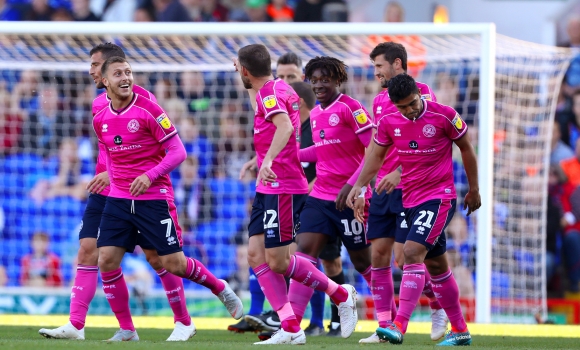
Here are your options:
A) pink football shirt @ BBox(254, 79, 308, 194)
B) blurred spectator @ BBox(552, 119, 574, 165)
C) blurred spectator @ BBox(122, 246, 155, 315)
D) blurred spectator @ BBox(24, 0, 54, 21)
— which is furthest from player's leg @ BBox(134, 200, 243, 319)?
blurred spectator @ BBox(24, 0, 54, 21)

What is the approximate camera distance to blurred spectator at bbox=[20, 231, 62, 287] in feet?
40.8

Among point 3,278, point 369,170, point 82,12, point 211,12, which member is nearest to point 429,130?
point 369,170

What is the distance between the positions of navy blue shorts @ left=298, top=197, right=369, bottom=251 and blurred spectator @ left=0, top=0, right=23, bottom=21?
9523 millimetres

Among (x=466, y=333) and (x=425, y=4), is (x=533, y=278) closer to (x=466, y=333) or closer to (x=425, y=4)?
(x=466, y=333)

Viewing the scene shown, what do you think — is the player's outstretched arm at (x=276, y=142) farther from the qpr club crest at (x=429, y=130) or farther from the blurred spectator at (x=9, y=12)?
the blurred spectator at (x=9, y=12)

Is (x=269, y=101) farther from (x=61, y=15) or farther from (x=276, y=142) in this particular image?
(x=61, y=15)

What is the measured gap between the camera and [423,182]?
6.77m

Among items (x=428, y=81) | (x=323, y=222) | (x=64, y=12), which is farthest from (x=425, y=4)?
(x=323, y=222)

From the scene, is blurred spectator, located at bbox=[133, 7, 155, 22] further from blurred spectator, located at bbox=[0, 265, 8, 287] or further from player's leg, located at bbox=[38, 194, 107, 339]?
player's leg, located at bbox=[38, 194, 107, 339]

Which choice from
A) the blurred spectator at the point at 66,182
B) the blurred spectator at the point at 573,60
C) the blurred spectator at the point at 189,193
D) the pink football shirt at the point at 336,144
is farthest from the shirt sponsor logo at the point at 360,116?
the blurred spectator at the point at 573,60

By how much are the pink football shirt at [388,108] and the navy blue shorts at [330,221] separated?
1.29ft

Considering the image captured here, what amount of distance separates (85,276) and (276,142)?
6.24 ft

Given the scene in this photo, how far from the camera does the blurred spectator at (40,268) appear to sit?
12445 mm

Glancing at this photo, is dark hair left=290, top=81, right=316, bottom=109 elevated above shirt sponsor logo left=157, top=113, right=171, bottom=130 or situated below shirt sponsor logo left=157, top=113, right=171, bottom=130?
above
